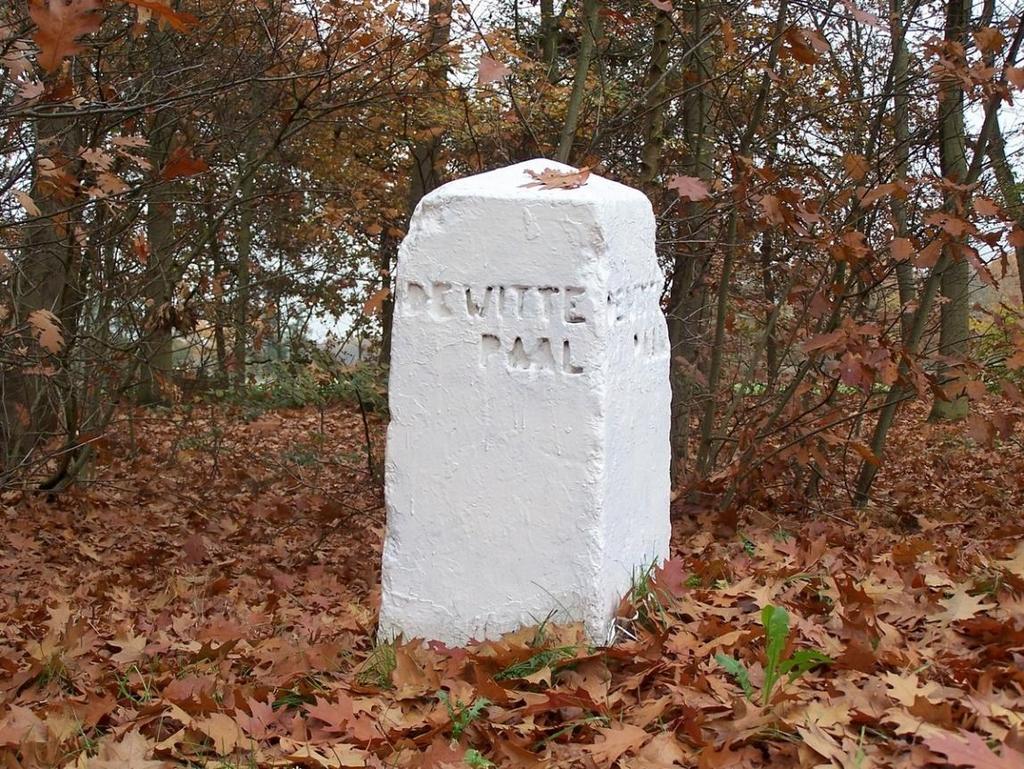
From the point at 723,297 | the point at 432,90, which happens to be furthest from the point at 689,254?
the point at 432,90

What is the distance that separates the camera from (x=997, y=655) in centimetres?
280

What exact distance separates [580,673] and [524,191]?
4.59 ft

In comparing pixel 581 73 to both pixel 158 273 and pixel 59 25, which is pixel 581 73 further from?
pixel 59 25

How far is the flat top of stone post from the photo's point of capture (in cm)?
321

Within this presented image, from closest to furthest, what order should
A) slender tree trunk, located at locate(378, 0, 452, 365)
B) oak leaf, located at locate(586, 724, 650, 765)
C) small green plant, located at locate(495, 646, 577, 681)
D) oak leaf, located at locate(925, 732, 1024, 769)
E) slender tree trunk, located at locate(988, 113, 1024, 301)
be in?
oak leaf, located at locate(925, 732, 1024, 769), oak leaf, located at locate(586, 724, 650, 765), small green plant, located at locate(495, 646, 577, 681), slender tree trunk, located at locate(988, 113, 1024, 301), slender tree trunk, located at locate(378, 0, 452, 365)

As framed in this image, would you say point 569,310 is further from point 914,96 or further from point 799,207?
point 914,96

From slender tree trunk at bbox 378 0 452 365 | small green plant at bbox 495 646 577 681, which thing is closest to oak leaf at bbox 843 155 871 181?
slender tree trunk at bbox 378 0 452 365

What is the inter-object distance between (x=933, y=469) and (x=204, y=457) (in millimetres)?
6304

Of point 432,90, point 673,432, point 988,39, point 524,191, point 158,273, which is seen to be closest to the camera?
point 524,191

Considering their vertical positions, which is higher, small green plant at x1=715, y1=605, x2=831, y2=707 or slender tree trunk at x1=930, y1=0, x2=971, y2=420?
slender tree trunk at x1=930, y1=0, x2=971, y2=420

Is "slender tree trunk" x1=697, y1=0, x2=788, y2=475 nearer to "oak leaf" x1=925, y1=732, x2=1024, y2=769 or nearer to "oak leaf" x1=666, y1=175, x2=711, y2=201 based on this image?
"oak leaf" x1=666, y1=175, x2=711, y2=201

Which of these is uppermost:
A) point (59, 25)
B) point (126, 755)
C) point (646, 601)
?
point (59, 25)

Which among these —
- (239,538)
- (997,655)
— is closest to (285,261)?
(239,538)

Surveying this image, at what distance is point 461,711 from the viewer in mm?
2793
